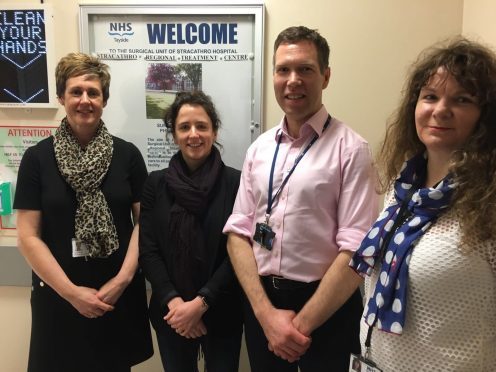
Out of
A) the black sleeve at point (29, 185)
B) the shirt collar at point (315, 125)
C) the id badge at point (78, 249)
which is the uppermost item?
the shirt collar at point (315, 125)

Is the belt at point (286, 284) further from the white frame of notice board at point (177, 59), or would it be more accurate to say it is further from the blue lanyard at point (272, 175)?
the white frame of notice board at point (177, 59)

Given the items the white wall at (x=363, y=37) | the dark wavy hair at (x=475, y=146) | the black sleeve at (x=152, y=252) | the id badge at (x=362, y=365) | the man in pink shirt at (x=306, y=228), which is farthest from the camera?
the white wall at (x=363, y=37)

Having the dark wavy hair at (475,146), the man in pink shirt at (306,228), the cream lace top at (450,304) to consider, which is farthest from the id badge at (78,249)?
the dark wavy hair at (475,146)

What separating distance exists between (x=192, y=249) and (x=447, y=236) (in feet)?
2.93

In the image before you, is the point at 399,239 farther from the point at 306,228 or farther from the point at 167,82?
the point at 167,82

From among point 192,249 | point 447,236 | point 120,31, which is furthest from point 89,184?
point 447,236

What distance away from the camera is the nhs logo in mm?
1974

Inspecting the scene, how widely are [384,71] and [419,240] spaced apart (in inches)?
48.0

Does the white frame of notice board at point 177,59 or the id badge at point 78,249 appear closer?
the id badge at point 78,249

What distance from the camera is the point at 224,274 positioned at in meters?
1.51

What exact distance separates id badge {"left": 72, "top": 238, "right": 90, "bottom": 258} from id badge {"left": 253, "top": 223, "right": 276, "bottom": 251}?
69 centimetres

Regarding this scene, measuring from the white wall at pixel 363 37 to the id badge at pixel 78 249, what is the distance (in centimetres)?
101

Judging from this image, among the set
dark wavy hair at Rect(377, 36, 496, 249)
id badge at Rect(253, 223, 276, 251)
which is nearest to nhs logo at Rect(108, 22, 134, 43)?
id badge at Rect(253, 223, 276, 251)

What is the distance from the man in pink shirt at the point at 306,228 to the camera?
1307mm
